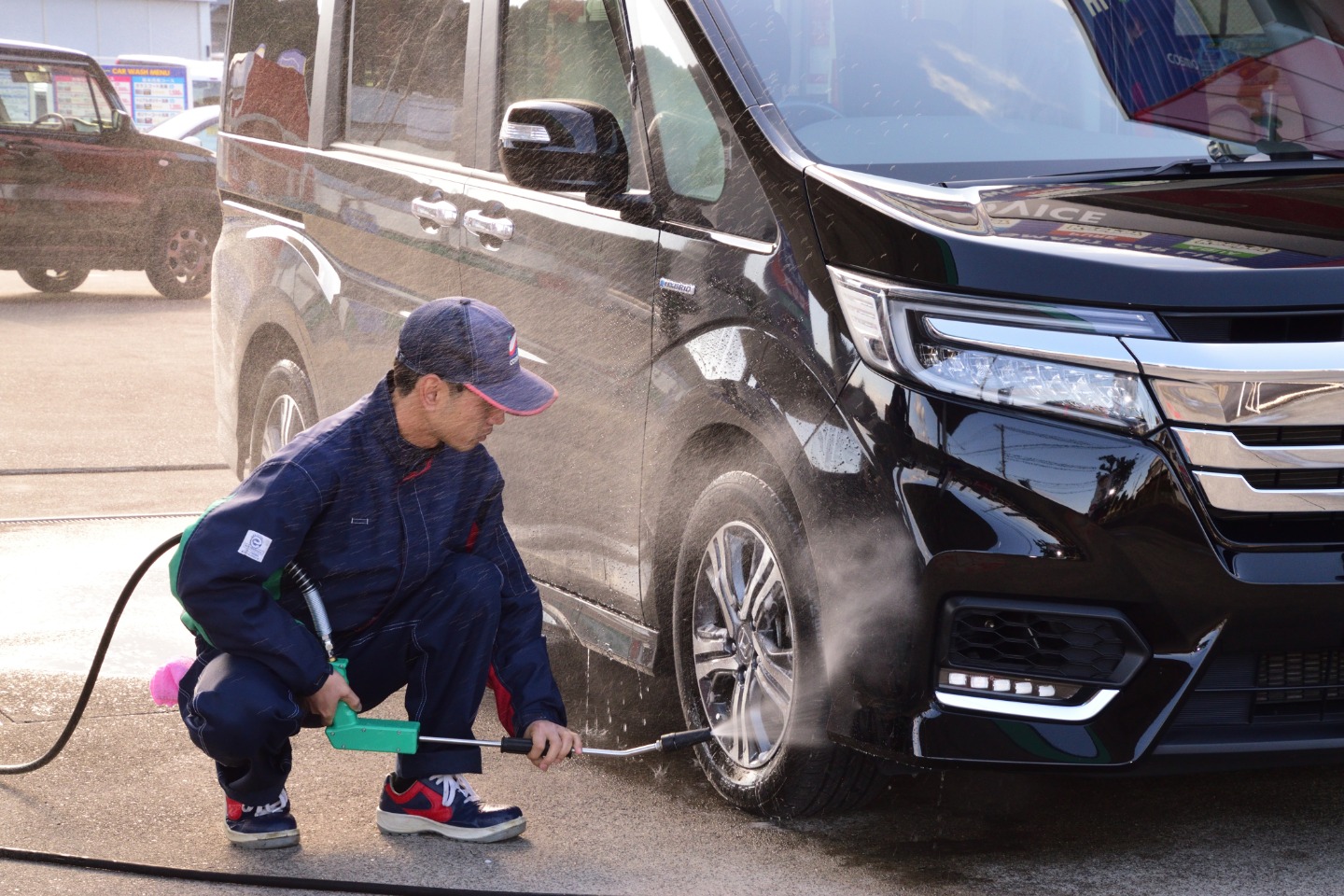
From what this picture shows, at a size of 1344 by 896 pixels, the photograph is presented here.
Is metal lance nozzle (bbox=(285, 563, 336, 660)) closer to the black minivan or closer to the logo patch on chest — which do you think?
the logo patch on chest

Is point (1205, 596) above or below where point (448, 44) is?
below

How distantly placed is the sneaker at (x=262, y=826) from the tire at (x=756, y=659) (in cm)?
84

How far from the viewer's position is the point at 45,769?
12.6 feet

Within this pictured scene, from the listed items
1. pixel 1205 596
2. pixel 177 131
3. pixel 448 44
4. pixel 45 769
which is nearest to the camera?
pixel 1205 596

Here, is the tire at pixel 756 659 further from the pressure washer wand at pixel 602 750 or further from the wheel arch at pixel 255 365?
the wheel arch at pixel 255 365

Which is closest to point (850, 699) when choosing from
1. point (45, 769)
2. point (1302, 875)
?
point (1302, 875)

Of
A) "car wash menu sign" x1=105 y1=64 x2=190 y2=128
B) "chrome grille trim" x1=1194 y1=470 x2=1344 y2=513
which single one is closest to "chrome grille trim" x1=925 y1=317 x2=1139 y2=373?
"chrome grille trim" x1=1194 y1=470 x2=1344 y2=513

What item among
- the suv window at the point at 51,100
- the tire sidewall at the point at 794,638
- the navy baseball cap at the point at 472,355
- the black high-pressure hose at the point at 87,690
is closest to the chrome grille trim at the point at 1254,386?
the tire sidewall at the point at 794,638

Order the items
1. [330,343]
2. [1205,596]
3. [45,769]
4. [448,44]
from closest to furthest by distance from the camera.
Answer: [1205,596]
[45,769]
[448,44]
[330,343]

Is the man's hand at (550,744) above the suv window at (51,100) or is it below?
below

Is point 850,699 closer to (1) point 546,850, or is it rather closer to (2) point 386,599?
(1) point 546,850

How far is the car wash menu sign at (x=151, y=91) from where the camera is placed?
25.3 meters

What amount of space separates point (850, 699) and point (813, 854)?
442 millimetres

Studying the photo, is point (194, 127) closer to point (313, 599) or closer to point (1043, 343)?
point (313, 599)
